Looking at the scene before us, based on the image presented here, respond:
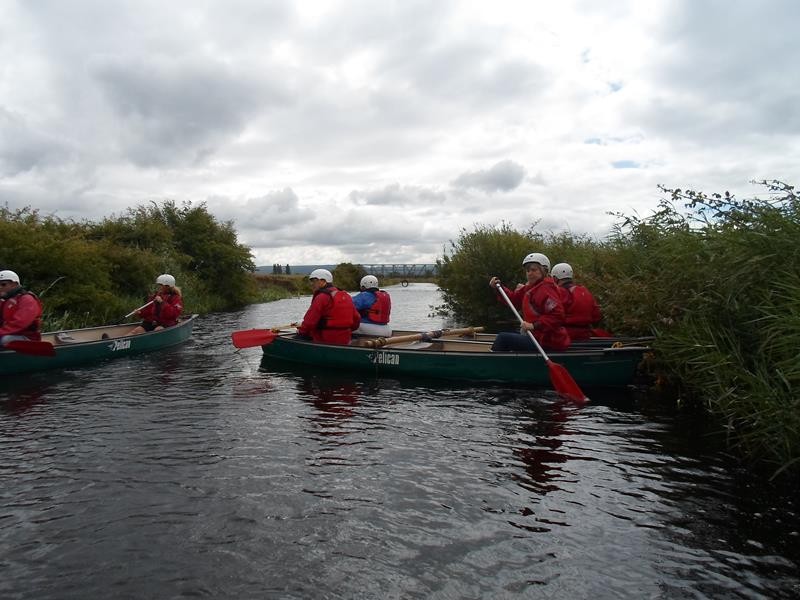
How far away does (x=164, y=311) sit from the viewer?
15.9 metres

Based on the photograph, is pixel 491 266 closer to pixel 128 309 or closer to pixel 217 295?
pixel 128 309

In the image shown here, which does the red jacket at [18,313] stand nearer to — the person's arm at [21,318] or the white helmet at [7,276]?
the person's arm at [21,318]

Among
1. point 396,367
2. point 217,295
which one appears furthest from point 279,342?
point 217,295

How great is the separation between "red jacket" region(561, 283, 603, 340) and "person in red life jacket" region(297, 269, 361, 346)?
4389mm

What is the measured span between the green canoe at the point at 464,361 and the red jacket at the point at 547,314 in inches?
12.0

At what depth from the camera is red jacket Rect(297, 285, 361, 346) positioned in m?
12.4

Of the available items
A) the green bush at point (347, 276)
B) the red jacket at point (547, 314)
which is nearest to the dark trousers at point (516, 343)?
the red jacket at point (547, 314)

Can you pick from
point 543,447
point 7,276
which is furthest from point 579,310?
point 7,276

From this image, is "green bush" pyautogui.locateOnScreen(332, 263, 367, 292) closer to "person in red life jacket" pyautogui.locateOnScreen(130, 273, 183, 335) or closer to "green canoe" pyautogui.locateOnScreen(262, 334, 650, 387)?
"person in red life jacket" pyautogui.locateOnScreen(130, 273, 183, 335)

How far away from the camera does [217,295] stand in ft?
117

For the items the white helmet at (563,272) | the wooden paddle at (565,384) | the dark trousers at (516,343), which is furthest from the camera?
the white helmet at (563,272)

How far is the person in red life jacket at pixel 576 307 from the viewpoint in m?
11.3

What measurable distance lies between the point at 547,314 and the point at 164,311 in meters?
10.4

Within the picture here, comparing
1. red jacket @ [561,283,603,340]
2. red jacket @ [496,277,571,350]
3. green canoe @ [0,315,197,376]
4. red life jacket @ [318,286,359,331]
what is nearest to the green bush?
green canoe @ [0,315,197,376]
